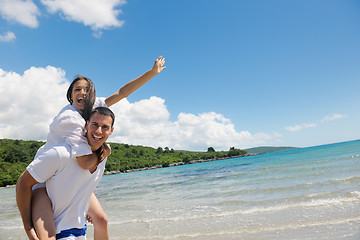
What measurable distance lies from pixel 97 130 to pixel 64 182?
1.67 feet

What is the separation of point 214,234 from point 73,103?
172 inches

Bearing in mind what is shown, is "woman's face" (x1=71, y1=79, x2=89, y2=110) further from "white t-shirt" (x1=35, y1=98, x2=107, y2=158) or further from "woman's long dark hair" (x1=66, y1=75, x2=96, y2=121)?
"white t-shirt" (x1=35, y1=98, x2=107, y2=158)

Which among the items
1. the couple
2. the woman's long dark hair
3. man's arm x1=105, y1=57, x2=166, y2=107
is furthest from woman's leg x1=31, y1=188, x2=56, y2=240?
man's arm x1=105, y1=57, x2=166, y2=107

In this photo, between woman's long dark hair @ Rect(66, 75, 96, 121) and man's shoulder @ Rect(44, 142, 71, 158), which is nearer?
man's shoulder @ Rect(44, 142, 71, 158)

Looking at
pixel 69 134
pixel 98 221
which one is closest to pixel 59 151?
pixel 69 134

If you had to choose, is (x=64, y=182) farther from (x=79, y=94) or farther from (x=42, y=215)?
(x=79, y=94)

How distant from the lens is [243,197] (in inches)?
356

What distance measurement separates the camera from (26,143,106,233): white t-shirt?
187cm

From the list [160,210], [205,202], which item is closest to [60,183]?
[160,210]

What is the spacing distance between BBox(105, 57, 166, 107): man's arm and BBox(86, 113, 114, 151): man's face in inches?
29.5

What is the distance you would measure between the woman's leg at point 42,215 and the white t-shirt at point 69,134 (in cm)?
36

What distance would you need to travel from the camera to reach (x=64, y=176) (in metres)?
1.97

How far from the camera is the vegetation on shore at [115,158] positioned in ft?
163

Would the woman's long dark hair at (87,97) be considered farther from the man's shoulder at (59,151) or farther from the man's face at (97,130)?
the man's shoulder at (59,151)
